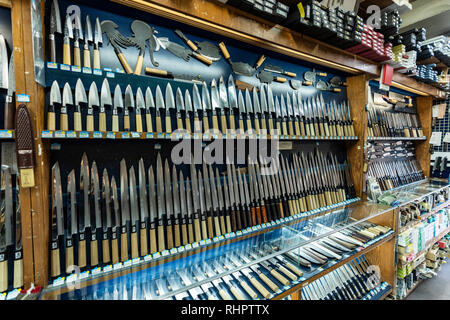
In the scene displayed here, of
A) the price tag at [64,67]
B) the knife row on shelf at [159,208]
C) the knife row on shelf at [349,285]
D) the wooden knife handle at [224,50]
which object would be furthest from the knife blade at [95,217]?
the knife row on shelf at [349,285]

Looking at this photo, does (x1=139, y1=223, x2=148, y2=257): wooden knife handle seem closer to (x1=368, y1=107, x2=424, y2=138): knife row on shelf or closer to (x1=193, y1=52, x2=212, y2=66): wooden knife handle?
(x1=193, y1=52, x2=212, y2=66): wooden knife handle

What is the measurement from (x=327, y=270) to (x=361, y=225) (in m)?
0.91

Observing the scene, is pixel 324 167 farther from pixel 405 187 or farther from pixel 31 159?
pixel 31 159

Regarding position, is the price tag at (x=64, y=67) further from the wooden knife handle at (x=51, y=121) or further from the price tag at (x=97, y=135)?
the price tag at (x=97, y=135)

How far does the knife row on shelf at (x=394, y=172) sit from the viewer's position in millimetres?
2963

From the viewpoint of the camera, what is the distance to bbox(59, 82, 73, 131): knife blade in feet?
3.75

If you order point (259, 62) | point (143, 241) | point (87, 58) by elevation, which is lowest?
point (143, 241)

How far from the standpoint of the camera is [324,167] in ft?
7.63

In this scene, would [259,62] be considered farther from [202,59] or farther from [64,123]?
[64,123]

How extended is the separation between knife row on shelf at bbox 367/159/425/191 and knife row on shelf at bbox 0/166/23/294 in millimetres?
3492

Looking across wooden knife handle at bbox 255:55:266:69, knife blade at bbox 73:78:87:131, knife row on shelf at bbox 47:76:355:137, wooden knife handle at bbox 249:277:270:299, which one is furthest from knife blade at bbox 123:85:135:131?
wooden knife handle at bbox 249:277:270:299

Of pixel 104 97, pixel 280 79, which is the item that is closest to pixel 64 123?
pixel 104 97

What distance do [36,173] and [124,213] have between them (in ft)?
1.66

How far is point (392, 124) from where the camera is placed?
3146 millimetres
